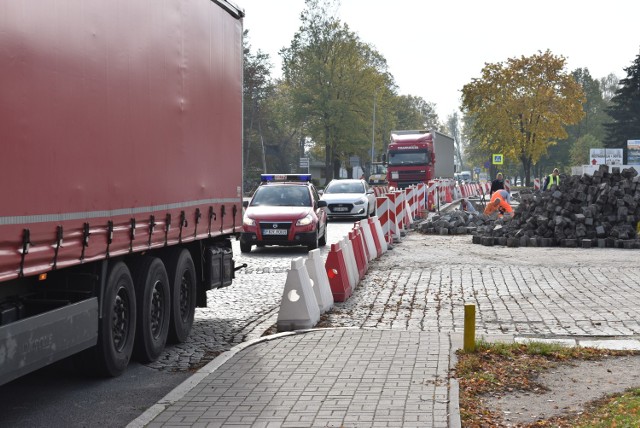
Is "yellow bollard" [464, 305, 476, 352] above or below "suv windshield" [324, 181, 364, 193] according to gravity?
below

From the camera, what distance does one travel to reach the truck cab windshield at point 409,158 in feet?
192

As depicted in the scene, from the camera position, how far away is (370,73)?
8625 cm

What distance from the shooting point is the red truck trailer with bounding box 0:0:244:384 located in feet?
22.4

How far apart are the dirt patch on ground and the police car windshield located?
52.2 feet

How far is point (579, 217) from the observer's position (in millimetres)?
25234

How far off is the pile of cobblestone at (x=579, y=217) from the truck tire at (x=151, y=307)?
15560 millimetres

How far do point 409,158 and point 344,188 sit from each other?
1897 cm

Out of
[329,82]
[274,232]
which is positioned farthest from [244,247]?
[329,82]

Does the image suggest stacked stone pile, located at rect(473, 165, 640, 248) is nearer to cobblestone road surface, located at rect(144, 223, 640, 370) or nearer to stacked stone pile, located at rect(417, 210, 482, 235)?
stacked stone pile, located at rect(417, 210, 482, 235)

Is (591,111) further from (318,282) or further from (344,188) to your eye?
(318,282)

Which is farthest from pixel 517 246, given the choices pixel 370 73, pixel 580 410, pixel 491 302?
pixel 370 73

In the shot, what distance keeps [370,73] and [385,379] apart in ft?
259

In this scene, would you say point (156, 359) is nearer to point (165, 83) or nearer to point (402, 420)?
point (165, 83)

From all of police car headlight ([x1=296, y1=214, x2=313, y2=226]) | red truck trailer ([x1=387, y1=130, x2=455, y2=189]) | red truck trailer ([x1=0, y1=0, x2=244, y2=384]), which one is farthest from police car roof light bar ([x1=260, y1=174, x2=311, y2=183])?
red truck trailer ([x1=387, y1=130, x2=455, y2=189])
